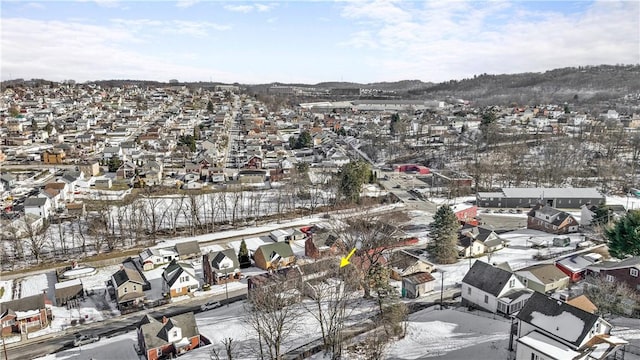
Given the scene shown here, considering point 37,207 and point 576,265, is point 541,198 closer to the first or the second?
point 576,265

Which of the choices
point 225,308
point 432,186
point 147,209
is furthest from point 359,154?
point 225,308

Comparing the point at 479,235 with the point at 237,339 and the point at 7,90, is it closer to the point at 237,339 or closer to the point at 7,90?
the point at 237,339

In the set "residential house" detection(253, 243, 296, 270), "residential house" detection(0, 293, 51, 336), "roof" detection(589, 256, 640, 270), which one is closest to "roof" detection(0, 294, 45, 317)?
"residential house" detection(0, 293, 51, 336)

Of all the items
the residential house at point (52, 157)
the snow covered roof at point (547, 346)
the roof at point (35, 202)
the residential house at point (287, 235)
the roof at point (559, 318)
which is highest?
the residential house at point (52, 157)

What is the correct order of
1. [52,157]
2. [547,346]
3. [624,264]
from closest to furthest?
1. [547,346]
2. [624,264]
3. [52,157]

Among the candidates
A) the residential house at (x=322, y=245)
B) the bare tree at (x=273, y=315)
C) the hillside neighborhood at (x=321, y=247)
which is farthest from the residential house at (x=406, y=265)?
the bare tree at (x=273, y=315)

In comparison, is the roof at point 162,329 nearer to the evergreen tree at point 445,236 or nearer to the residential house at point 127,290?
the residential house at point 127,290

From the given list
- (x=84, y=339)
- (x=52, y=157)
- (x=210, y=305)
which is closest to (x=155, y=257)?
(x=210, y=305)
